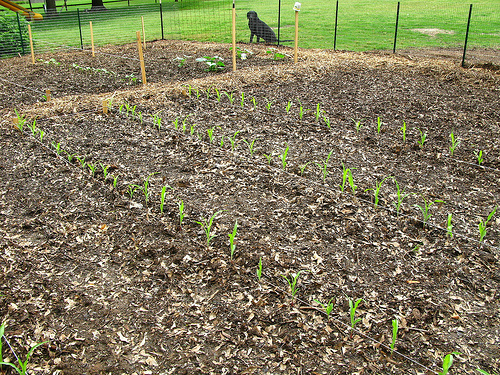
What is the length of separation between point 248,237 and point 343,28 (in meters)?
14.0

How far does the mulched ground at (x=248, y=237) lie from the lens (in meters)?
2.39

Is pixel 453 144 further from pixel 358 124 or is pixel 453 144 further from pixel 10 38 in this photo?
pixel 10 38

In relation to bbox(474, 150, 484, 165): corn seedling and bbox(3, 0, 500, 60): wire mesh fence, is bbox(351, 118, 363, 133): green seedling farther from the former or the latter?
bbox(3, 0, 500, 60): wire mesh fence

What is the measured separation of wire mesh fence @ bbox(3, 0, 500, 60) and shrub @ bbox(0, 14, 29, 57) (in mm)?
92

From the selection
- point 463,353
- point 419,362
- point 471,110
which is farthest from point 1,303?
point 471,110

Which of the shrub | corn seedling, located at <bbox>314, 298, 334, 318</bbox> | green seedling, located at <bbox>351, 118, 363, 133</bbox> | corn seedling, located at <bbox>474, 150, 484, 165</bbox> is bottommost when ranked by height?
corn seedling, located at <bbox>314, 298, 334, 318</bbox>

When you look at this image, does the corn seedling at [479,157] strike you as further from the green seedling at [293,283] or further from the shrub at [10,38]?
the shrub at [10,38]

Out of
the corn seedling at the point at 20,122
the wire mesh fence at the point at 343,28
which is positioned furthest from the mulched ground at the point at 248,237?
the wire mesh fence at the point at 343,28

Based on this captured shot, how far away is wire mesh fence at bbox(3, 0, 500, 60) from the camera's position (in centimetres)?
1247

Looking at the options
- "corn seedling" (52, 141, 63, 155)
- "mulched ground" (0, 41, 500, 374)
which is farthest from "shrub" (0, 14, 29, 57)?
"corn seedling" (52, 141, 63, 155)

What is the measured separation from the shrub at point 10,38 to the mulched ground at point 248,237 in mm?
7427

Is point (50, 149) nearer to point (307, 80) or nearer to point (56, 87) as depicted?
point (56, 87)

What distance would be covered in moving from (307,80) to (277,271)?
572cm

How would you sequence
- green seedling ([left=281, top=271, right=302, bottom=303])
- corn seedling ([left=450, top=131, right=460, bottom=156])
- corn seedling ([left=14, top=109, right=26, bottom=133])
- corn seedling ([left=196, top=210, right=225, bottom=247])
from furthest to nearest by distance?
corn seedling ([left=14, top=109, right=26, bottom=133])
corn seedling ([left=450, top=131, right=460, bottom=156])
corn seedling ([left=196, top=210, right=225, bottom=247])
green seedling ([left=281, top=271, right=302, bottom=303])
